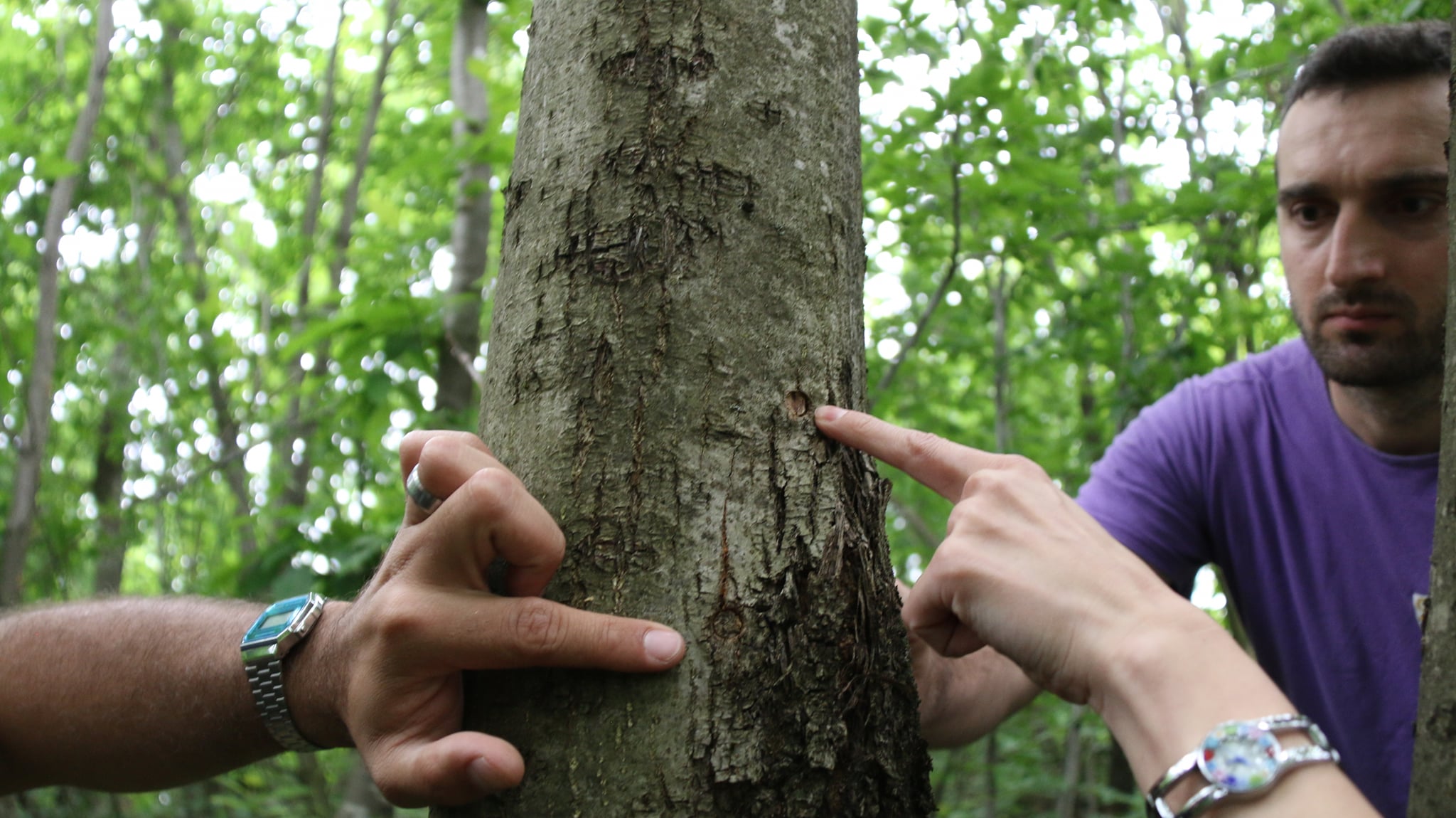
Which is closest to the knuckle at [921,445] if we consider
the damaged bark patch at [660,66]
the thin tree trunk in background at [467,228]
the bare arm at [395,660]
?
the bare arm at [395,660]

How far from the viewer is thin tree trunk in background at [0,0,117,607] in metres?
4.35

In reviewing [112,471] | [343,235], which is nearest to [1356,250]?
[343,235]

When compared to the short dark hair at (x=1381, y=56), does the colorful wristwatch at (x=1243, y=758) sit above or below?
→ below

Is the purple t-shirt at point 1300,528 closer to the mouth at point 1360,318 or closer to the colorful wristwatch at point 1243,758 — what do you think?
the mouth at point 1360,318

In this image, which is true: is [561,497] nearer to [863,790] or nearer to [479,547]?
[479,547]

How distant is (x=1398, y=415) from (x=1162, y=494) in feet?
1.94

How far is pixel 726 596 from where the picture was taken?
1.07 meters

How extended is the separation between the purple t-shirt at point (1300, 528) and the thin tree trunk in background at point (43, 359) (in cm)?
489

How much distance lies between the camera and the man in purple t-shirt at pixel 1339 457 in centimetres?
213

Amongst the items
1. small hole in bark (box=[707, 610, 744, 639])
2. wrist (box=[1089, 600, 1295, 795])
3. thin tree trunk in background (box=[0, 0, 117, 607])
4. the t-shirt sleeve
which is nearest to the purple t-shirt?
the t-shirt sleeve

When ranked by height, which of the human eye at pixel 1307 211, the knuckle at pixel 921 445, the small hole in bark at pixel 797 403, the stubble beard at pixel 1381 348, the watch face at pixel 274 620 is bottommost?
the watch face at pixel 274 620

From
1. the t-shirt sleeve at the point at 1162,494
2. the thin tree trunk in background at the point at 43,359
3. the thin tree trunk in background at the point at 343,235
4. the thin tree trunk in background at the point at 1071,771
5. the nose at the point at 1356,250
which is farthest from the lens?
the thin tree trunk in background at the point at 343,235

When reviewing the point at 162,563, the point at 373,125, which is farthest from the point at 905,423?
the point at 162,563

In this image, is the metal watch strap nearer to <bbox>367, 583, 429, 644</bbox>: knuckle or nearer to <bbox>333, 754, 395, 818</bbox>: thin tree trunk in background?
<bbox>367, 583, 429, 644</bbox>: knuckle
